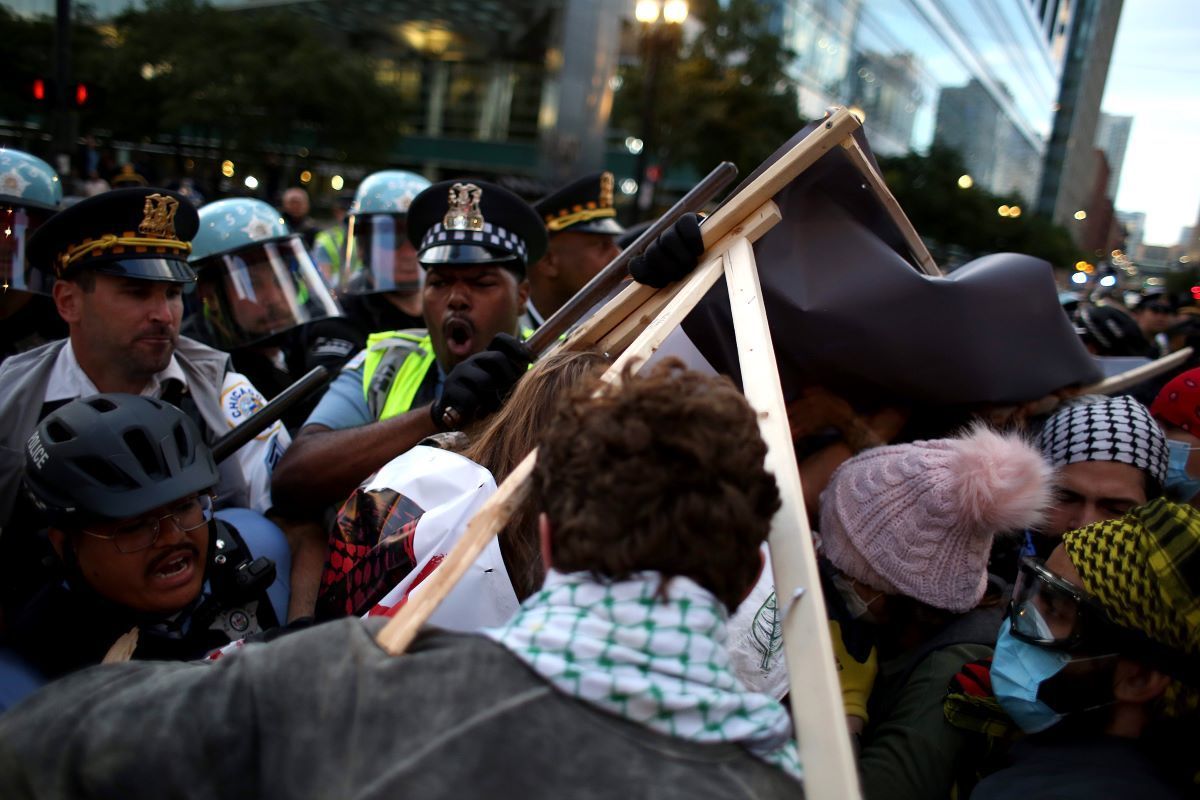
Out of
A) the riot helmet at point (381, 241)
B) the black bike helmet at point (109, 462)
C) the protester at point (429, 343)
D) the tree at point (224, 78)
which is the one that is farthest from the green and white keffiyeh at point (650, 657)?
the tree at point (224, 78)

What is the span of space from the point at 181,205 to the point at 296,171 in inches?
1165

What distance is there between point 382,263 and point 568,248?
1.32 metres

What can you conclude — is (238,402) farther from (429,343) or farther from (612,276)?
(612,276)

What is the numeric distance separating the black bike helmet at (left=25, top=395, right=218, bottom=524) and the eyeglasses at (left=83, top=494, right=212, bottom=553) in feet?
0.19

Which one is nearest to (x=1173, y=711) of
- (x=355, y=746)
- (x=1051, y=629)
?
(x=1051, y=629)

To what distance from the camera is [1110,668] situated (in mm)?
1647

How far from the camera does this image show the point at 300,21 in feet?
98.7

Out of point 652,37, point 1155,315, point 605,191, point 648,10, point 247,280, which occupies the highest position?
point 648,10

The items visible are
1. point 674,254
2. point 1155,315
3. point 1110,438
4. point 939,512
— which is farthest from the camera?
point 1155,315

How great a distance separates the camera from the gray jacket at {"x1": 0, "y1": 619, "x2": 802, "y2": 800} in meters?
1.00

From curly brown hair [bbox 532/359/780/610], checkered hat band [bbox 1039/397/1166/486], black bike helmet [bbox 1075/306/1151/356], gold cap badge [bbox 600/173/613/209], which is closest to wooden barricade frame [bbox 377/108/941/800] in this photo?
curly brown hair [bbox 532/359/780/610]

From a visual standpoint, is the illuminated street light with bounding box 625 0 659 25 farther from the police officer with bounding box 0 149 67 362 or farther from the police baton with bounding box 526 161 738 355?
the police baton with bounding box 526 161 738 355

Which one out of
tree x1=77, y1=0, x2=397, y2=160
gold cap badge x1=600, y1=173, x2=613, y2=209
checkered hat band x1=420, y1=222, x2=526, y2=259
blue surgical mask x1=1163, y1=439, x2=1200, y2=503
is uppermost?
tree x1=77, y1=0, x2=397, y2=160

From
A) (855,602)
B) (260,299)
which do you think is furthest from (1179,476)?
(260,299)
